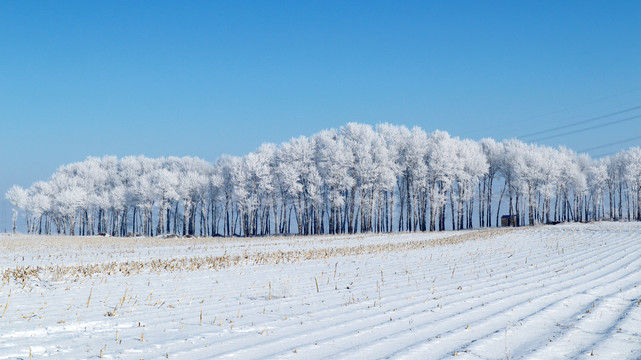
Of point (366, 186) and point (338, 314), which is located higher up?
point (366, 186)

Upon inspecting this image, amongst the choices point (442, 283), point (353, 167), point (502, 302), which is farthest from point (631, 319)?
point (353, 167)

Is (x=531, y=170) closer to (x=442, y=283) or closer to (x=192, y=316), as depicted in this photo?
(x=442, y=283)

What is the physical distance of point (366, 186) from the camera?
178 ft

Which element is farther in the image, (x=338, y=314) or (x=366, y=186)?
(x=366, y=186)

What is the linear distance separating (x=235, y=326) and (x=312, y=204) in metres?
52.2

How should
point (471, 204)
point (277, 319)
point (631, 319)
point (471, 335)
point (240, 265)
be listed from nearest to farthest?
point (471, 335)
point (631, 319)
point (277, 319)
point (240, 265)
point (471, 204)

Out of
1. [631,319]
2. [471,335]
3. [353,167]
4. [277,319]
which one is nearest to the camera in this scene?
[471,335]

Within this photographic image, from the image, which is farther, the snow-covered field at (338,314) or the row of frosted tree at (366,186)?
the row of frosted tree at (366,186)

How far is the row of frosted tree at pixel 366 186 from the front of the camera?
186 ft

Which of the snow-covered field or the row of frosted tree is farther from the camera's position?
the row of frosted tree

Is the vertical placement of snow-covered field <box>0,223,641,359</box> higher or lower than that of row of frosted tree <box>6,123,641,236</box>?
lower

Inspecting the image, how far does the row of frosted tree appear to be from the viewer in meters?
56.8

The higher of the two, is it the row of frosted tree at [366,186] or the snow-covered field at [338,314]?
the row of frosted tree at [366,186]

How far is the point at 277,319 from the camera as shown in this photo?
6.45 m
